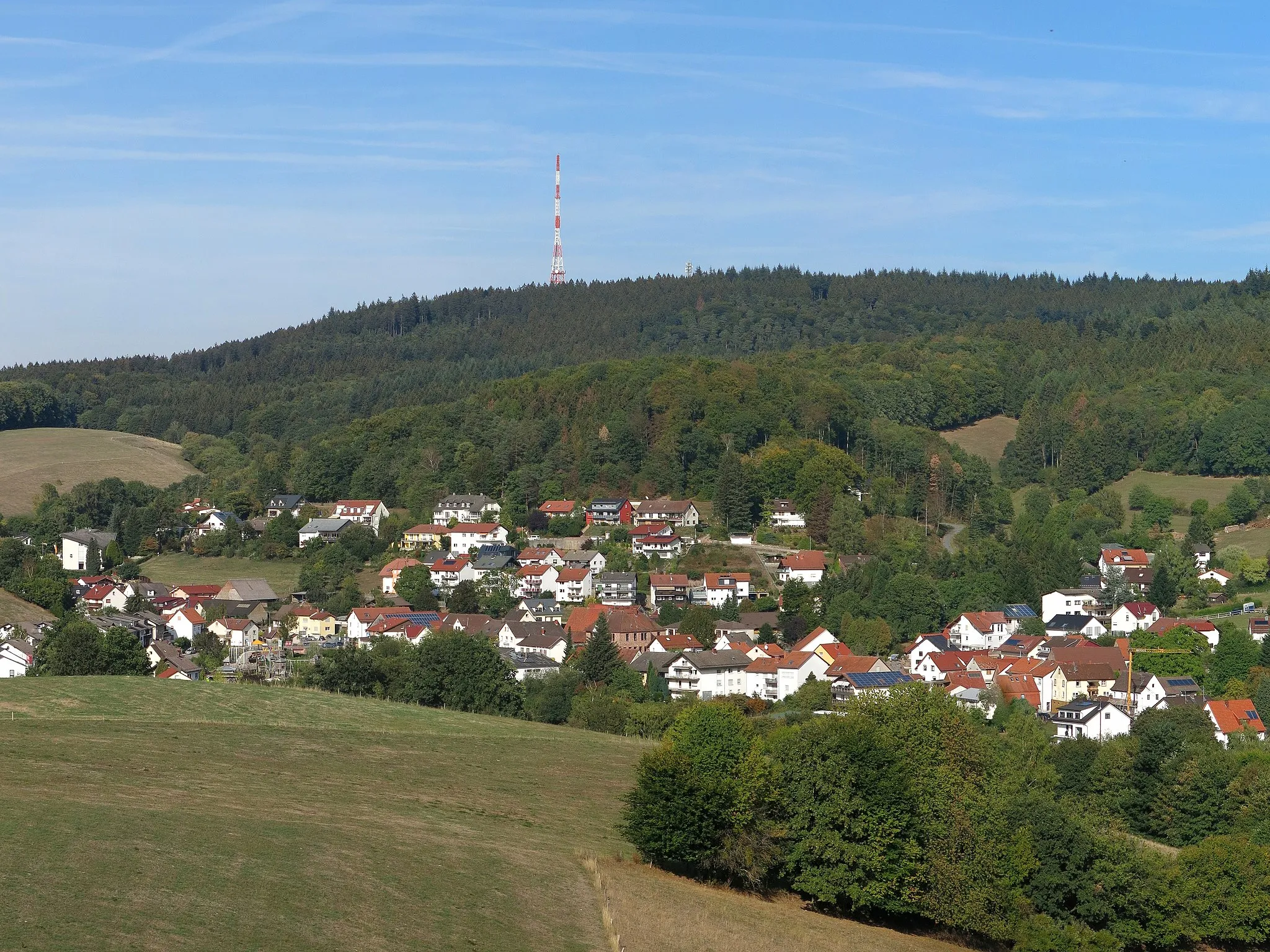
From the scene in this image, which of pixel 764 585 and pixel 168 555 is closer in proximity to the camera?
pixel 764 585

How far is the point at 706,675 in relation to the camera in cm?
6756

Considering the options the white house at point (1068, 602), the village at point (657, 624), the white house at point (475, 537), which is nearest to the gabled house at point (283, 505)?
the village at point (657, 624)

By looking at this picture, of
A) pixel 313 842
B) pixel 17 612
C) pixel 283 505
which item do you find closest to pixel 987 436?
pixel 283 505

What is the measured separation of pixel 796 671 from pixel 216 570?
140ft

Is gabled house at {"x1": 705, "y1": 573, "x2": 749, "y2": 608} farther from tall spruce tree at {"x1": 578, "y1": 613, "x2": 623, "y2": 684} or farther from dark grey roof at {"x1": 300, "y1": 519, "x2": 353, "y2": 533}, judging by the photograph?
dark grey roof at {"x1": 300, "y1": 519, "x2": 353, "y2": 533}

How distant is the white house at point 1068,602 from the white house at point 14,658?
→ 47847mm

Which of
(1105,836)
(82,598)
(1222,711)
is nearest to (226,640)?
(82,598)

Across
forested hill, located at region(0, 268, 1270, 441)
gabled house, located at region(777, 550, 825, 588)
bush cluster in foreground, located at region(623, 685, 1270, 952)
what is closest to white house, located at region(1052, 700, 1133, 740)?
bush cluster in foreground, located at region(623, 685, 1270, 952)

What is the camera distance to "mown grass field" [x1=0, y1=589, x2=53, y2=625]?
75.3 meters

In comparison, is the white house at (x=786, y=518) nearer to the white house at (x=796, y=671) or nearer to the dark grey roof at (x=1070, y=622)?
the dark grey roof at (x=1070, y=622)

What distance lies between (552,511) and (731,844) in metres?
69.6

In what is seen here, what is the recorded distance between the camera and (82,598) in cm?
8338

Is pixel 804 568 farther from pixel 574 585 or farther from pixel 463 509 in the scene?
pixel 463 509

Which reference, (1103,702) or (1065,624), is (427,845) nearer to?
(1103,702)
